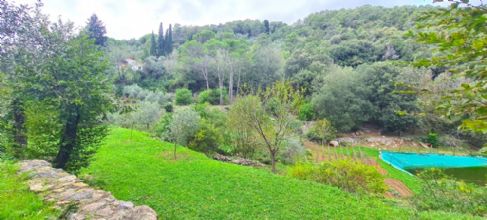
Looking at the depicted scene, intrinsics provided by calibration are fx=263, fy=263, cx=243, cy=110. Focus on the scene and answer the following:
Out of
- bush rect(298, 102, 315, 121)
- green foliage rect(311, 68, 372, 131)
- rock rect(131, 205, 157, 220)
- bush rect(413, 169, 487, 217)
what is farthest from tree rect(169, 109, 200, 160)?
green foliage rect(311, 68, 372, 131)

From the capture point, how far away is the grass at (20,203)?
156 inches

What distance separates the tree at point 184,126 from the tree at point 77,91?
5678 mm

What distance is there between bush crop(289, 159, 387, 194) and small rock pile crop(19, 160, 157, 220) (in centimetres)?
675

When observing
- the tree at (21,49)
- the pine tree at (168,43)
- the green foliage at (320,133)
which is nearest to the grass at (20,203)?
the tree at (21,49)

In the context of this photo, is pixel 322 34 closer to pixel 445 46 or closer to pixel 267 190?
pixel 267 190

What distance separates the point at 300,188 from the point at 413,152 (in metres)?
20.5

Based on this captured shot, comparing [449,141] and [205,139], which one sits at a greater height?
[205,139]

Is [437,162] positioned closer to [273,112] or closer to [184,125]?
[273,112]

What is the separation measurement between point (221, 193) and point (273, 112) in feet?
20.4

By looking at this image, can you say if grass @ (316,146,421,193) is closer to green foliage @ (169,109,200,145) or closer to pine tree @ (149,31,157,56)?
green foliage @ (169,109,200,145)

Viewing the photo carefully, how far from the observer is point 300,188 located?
26.9 ft

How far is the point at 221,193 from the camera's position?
25.1 ft

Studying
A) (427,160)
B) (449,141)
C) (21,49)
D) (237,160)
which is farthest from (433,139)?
(21,49)

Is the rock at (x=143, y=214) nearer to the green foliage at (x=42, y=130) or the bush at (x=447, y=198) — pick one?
the green foliage at (x=42, y=130)
